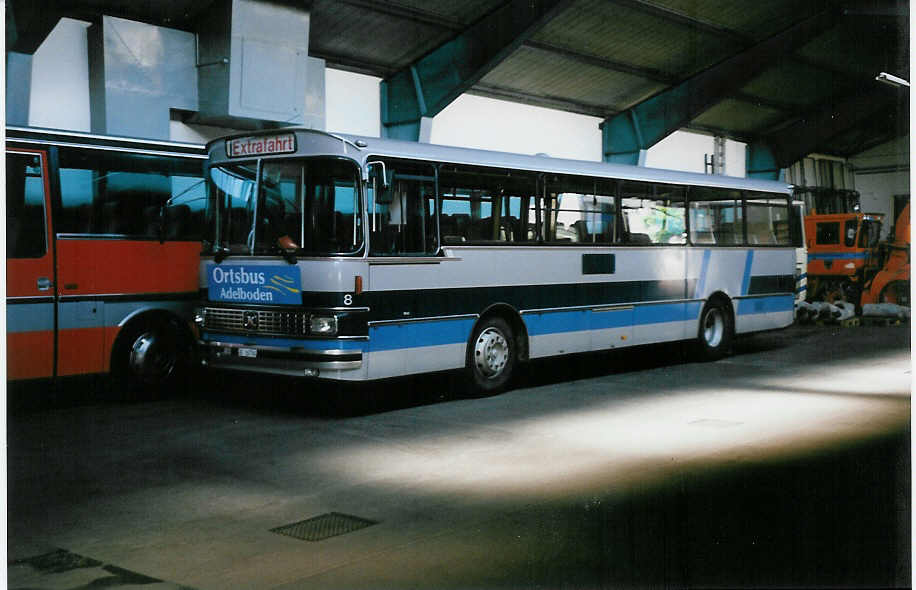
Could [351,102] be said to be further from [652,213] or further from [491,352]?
[491,352]

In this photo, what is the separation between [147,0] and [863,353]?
42.4 ft

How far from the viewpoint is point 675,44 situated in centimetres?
2353

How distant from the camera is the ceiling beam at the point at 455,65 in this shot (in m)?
19.0

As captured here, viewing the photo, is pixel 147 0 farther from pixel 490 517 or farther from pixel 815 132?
pixel 815 132

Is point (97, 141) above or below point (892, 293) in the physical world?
above

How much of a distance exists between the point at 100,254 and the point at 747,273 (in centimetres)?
996

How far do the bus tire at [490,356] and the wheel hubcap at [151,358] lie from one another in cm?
354

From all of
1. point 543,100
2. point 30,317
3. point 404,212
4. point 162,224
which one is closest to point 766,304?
point 404,212

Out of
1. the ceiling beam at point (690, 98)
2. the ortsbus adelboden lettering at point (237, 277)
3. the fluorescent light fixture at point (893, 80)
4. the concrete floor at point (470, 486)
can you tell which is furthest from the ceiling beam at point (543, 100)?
the fluorescent light fixture at point (893, 80)

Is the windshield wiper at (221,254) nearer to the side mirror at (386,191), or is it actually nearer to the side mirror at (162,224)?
the side mirror at (162,224)

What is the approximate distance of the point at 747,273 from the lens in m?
15.6

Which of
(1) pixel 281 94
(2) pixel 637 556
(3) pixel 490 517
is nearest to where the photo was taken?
(2) pixel 637 556

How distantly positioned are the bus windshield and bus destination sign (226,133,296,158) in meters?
0.12

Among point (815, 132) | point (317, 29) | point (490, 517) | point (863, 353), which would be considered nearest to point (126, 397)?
point (490, 517)
